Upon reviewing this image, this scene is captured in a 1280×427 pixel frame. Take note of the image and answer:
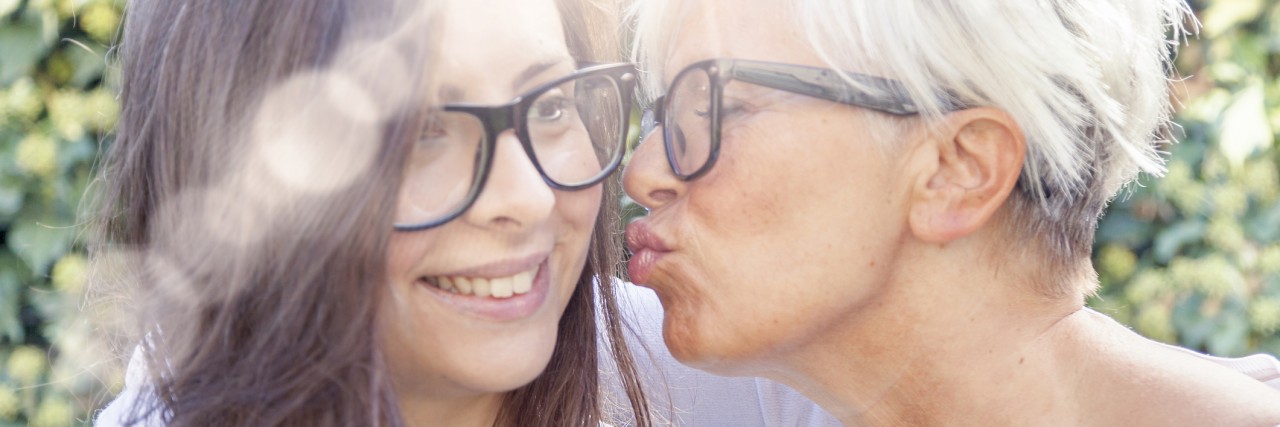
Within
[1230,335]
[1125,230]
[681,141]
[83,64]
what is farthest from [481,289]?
[1230,335]

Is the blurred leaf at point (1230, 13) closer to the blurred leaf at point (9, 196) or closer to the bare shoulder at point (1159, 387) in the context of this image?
the bare shoulder at point (1159, 387)

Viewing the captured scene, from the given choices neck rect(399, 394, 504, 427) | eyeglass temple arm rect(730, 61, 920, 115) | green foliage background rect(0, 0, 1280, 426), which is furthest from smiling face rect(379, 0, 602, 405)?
green foliage background rect(0, 0, 1280, 426)

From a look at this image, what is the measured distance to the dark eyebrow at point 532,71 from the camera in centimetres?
186

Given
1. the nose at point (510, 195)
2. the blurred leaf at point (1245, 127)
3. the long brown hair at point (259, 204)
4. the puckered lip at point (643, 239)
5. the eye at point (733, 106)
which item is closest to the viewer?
the long brown hair at point (259, 204)

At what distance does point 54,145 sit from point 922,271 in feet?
7.94

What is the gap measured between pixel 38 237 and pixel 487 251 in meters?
2.02

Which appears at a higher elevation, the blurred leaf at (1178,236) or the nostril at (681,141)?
the nostril at (681,141)

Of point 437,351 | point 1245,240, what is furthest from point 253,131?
point 1245,240

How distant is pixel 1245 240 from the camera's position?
10.9ft

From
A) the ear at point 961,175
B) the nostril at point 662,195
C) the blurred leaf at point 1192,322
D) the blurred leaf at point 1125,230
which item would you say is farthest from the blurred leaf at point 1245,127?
the nostril at point 662,195

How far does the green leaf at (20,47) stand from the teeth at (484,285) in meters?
1.96

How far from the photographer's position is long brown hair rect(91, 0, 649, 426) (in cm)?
171

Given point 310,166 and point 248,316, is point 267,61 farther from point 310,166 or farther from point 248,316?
point 248,316

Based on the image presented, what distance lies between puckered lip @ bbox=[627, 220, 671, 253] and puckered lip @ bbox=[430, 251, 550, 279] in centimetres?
34
